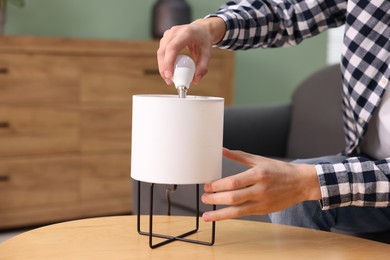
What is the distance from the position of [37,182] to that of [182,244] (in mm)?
2088

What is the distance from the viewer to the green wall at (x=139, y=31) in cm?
351

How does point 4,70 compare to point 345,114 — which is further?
point 4,70

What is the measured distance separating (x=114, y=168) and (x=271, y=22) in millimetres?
1829

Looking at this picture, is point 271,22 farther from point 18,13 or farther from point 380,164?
point 18,13

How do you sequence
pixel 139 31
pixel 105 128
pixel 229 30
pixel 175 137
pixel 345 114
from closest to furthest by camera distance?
pixel 175 137 → pixel 229 30 → pixel 345 114 → pixel 105 128 → pixel 139 31

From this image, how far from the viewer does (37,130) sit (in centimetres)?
310

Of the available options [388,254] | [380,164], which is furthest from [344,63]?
[388,254]

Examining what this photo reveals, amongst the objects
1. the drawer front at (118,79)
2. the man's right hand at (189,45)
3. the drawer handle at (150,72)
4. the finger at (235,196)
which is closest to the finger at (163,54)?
the man's right hand at (189,45)

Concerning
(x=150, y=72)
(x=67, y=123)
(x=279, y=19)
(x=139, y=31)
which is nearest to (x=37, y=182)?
(x=67, y=123)

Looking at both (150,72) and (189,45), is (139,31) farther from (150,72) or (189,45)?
(189,45)

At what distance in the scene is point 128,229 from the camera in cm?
122

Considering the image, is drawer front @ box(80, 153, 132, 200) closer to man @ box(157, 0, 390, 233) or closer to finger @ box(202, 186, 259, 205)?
man @ box(157, 0, 390, 233)

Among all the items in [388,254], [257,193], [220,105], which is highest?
[220,105]

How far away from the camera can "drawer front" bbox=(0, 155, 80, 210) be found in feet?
9.96
